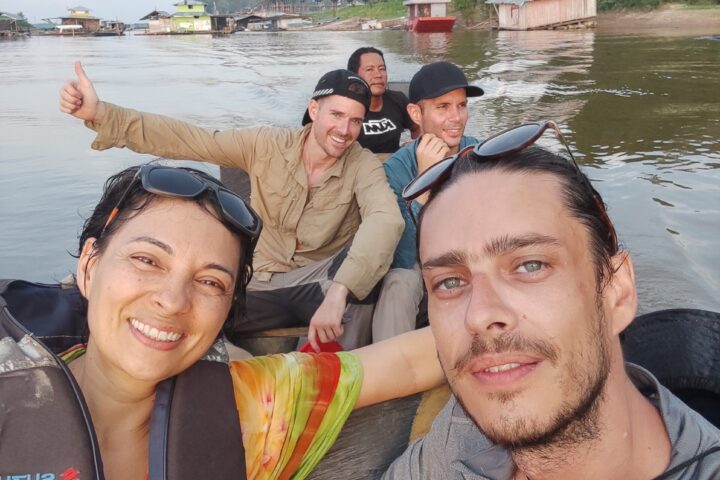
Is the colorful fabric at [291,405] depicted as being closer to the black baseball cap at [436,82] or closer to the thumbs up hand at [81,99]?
the thumbs up hand at [81,99]

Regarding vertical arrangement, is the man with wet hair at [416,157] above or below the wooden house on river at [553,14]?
below

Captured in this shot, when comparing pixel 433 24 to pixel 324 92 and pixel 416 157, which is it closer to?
pixel 324 92

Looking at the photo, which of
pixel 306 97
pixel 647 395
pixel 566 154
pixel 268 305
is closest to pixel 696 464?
pixel 647 395

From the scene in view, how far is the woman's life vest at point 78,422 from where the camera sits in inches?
59.5

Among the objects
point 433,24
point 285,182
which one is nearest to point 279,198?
point 285,182

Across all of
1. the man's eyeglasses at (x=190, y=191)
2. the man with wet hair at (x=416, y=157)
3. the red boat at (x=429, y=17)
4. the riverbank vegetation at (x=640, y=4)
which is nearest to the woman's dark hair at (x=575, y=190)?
the man's eyeglasses at (x=190, y=191)

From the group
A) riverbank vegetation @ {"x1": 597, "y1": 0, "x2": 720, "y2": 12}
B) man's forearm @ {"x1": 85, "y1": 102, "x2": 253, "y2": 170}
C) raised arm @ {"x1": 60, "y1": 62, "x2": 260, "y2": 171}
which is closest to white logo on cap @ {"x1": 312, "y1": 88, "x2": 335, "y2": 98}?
raised arm @ {"x1": 60, "y1": 62, "x2": 260, "y2": 171}

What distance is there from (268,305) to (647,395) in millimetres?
2384

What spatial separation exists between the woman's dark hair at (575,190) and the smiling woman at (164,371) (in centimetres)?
75

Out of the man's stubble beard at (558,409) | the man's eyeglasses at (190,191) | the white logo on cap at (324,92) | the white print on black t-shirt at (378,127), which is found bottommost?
the man's stubble beard at (558,409)

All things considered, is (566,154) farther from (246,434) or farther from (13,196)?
(13,196)

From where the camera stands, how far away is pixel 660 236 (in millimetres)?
6332

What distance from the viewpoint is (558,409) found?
120cm

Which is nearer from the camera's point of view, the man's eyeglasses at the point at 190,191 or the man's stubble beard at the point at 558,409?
the man's stubble beard at the point at 558,409
